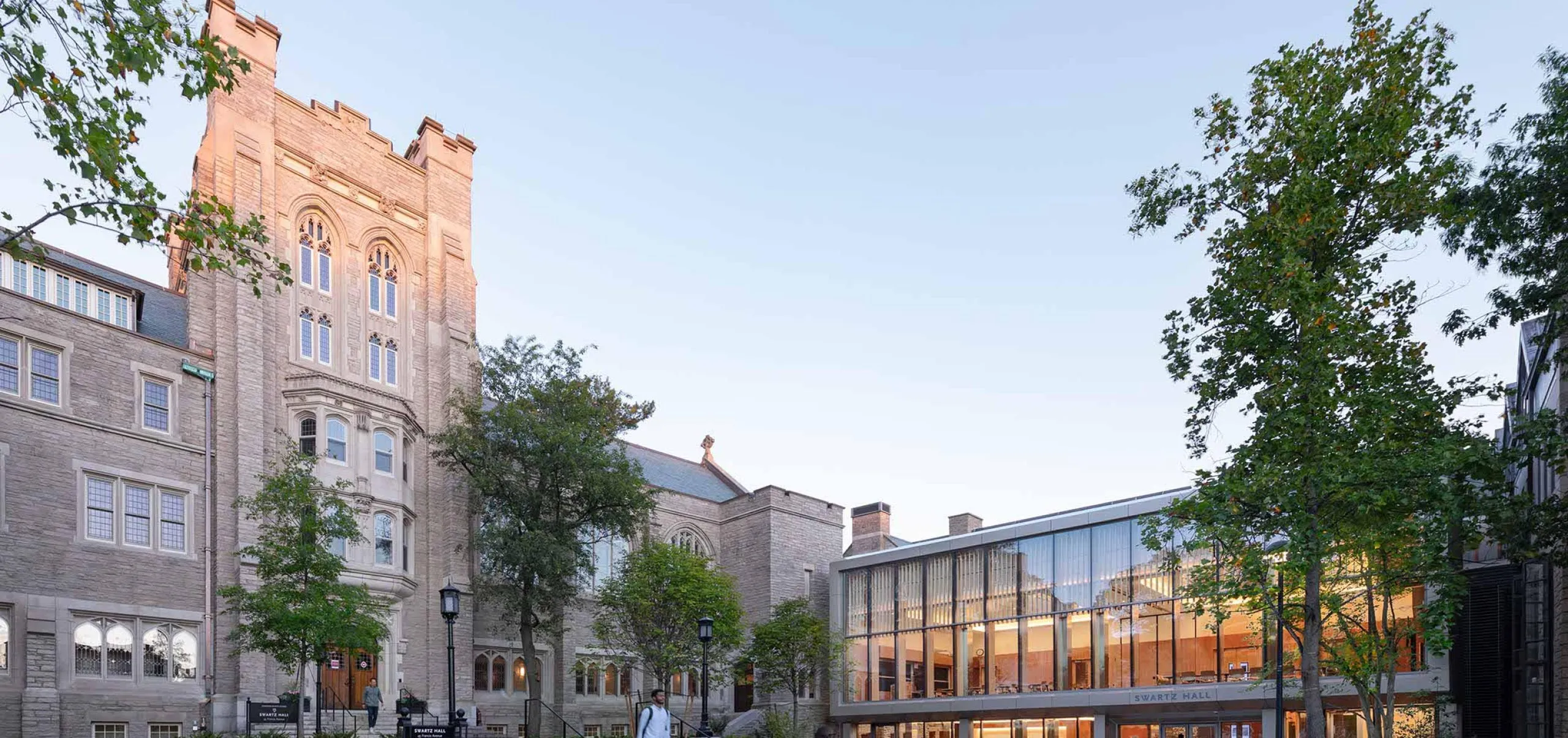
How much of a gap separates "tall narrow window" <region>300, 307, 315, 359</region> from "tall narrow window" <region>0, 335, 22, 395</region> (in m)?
8.23

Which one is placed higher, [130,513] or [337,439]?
[337,439]

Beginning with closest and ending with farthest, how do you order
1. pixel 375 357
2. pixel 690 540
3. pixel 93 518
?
pixel 93 518, pixel 375 357, pixel 690 540

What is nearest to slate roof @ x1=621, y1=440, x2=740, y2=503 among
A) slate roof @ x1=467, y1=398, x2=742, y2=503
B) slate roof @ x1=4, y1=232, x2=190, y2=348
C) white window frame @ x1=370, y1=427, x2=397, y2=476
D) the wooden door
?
slate roof @ x1=467, y1=398, x2=742, y2=503

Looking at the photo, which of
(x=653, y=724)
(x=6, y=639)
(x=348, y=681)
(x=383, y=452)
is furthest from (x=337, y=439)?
(x=653, y=724)

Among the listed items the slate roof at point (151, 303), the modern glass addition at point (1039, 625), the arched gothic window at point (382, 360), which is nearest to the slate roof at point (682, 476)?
the modern glass addition at point (1039, 625)

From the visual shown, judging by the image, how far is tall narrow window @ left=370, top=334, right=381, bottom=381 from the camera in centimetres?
3444

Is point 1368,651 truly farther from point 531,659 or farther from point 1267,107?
point 531,659

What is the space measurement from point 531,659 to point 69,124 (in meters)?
26.6

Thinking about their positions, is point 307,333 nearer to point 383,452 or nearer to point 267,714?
point 383,452

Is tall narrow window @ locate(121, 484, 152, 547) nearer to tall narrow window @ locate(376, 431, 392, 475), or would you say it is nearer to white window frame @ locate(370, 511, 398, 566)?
white window frame @ locate(370, 511, 398, 566)

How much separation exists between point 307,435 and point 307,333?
3480 mm

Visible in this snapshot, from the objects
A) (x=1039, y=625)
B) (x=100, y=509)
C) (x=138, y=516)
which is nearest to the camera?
(x=100, y=509)

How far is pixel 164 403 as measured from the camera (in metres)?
27.6

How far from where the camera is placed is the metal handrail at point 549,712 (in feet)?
114
